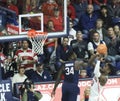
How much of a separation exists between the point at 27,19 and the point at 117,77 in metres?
2.27

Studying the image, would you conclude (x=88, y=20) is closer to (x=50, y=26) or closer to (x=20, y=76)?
(x=50, y=26)

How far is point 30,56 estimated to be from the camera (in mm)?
13539

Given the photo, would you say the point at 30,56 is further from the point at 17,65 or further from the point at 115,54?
the point at 115,54

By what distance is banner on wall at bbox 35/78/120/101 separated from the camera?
1299cm

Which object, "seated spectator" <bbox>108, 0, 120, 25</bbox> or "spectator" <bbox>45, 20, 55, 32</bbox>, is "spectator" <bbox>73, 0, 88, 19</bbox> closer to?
"seated spectator" <bbox>108, 0, 120, 25</bbox>

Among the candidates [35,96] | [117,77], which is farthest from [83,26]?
[35,96]

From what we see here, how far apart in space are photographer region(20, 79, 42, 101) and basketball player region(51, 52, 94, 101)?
0.36 metres

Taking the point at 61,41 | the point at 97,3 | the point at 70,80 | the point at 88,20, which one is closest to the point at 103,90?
the point at 70,80

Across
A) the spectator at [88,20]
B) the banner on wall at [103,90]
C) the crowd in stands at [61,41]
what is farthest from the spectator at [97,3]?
the banner on wall at [103,90]

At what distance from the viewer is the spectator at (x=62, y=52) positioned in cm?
1367

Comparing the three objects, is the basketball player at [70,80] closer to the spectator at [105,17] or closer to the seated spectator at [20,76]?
the seated spectator at [20,76]

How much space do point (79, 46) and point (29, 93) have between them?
88.2 inches

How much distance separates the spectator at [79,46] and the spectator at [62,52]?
0.49 ft

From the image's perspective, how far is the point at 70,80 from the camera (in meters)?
12.0
